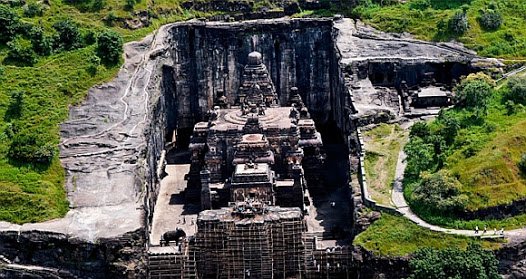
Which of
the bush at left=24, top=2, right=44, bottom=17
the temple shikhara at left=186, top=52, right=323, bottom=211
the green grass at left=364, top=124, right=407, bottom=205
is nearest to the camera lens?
the green grass at left=364, top=124, right=407, bottom=205

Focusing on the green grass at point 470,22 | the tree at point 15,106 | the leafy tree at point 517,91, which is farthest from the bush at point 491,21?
the tree at point 15,106

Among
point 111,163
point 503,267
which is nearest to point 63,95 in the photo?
point 111,163

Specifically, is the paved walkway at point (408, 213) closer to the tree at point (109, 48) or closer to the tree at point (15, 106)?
the tree at point (109, 48)

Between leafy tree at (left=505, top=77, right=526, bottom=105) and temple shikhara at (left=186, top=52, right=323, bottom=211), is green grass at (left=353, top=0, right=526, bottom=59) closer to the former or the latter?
leafy tree at (left=505, top=77, right=526, bottom=105)

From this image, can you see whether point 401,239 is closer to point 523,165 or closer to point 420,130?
point 523,165

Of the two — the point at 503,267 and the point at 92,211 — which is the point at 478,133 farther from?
the point at 92,211

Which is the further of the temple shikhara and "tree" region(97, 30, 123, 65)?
"tree" region(97, 30, 123, 65)

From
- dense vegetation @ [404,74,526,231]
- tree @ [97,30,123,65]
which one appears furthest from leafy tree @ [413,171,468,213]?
tree @ [97,30,123,65]

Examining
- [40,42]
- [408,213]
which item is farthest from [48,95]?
[408,213]
